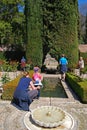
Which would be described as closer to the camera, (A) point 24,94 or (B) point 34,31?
(A) point 24,94

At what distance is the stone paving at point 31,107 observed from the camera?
23.4ft

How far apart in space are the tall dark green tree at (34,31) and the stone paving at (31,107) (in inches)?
514

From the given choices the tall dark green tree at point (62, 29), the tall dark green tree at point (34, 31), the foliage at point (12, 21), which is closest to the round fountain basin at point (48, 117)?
the tall dark green tree at point (62, 29)

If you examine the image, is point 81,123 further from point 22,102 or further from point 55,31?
point 55,31

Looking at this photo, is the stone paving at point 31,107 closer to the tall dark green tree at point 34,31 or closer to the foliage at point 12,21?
the tall dark green tree at point 34,31

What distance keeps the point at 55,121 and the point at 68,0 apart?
1674 centimetres

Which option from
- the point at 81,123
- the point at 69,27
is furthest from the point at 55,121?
the point at 69,27

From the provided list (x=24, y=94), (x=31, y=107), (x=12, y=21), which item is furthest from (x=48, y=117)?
(x=12, y=21)

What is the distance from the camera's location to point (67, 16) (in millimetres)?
21953

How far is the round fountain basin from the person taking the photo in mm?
6840

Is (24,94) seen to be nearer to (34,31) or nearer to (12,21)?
(34,31)

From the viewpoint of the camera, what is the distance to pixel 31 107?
855cm

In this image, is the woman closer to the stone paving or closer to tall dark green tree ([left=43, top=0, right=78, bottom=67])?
the stone paving

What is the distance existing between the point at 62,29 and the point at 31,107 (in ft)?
47.0
